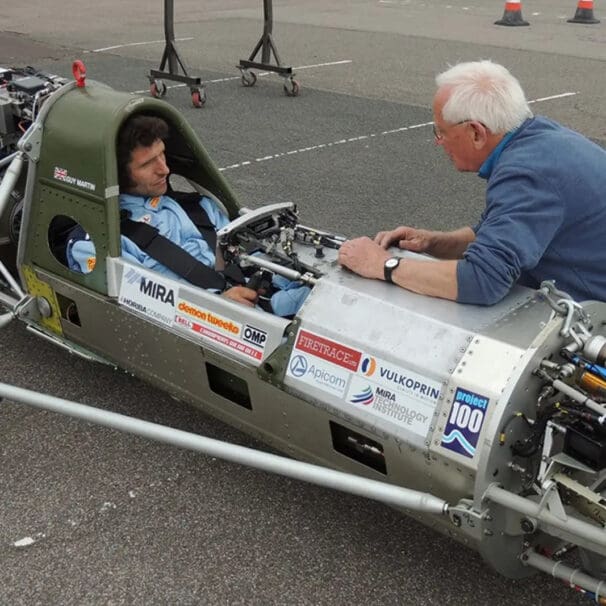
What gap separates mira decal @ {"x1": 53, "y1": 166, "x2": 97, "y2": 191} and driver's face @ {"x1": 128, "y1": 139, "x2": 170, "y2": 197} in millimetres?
219

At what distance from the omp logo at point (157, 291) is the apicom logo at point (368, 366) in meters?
0.98

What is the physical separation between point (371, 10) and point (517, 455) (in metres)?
19.1

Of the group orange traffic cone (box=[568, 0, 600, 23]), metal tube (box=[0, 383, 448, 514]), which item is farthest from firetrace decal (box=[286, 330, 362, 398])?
orange traffic cone (box=[568, 0, 600, 23])

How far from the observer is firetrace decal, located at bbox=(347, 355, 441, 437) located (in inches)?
102

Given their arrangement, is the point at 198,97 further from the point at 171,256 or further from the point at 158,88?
the point at 171,256

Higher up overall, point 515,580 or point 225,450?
point 225,450

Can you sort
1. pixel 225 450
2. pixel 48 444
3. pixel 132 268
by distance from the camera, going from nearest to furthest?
1. pixel 225 450
2. pixel 132 268
3. pixel 48 444

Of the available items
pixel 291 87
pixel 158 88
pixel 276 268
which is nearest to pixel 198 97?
pixel 158 88

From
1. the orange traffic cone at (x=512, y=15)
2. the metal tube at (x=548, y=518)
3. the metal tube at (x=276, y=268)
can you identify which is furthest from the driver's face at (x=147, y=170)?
the orange traffic cone at (x=512, y=15)

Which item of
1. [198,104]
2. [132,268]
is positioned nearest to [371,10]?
[198,104]

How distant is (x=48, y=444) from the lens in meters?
3.78

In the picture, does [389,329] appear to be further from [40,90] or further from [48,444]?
[40,90]

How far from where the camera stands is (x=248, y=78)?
37.4 ft

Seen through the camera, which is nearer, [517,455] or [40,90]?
[517,455]
